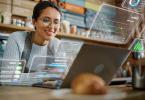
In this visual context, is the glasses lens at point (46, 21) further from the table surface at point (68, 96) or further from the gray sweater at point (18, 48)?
the table surface at point (68, 96)

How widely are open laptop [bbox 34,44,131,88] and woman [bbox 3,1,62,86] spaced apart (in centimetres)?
89

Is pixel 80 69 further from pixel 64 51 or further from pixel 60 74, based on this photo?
pixel 64 51

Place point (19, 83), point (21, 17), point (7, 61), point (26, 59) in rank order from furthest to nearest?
point (21, 17), point (26, 59), point (7, 61), point (19, 83)

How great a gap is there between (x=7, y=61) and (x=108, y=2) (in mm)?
3339

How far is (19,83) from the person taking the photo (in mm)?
943

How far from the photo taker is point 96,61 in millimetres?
710

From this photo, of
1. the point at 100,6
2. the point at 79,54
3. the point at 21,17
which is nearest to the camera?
the point at 79,54

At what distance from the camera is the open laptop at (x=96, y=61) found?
0.65 meters

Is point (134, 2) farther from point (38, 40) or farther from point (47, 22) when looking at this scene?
point (38, 40)

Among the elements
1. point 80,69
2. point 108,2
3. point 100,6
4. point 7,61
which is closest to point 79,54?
point 80,69

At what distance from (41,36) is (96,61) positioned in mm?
1089
